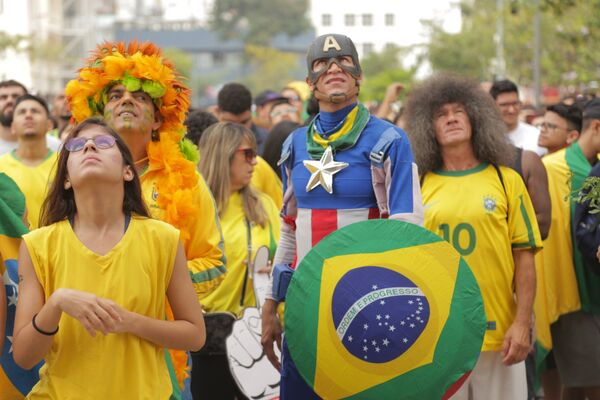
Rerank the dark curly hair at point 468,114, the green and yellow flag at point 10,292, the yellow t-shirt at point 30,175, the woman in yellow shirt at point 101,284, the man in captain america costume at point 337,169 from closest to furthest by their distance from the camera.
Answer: the woman in yellow shirt at point 101,284
the green and yellow flag at point 10,292
the man in captain america costume at point 337,169
the dark curly hair at point 468,114
the yellow t-shirt at point 30,175

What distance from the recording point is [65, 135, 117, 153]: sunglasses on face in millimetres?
4672

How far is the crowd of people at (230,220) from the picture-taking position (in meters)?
4.57

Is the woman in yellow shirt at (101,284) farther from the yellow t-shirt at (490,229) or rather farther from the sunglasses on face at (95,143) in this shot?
the yellow t-shirt at (490,229)

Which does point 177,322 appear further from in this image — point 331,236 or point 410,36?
point 410,36

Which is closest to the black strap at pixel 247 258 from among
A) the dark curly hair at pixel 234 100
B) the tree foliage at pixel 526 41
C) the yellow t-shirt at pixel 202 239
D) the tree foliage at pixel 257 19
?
the yellow t-shirt at pixel 202 239

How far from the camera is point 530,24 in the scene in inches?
1427

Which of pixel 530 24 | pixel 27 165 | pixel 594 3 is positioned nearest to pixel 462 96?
pixel 27 165

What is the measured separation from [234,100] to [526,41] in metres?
26.8

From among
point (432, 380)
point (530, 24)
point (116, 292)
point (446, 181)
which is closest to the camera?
point (116, 292)

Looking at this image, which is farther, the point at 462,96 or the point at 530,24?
the point at 530,24

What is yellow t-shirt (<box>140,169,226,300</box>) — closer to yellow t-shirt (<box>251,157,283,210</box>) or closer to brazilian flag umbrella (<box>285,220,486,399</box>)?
brazilian flag umbrella (<box>285,220,486,399</box>)

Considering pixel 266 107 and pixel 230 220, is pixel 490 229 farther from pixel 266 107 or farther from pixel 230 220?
pixel 266 107

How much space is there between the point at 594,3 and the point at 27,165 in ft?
26.4

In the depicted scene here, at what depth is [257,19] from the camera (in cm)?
12462
